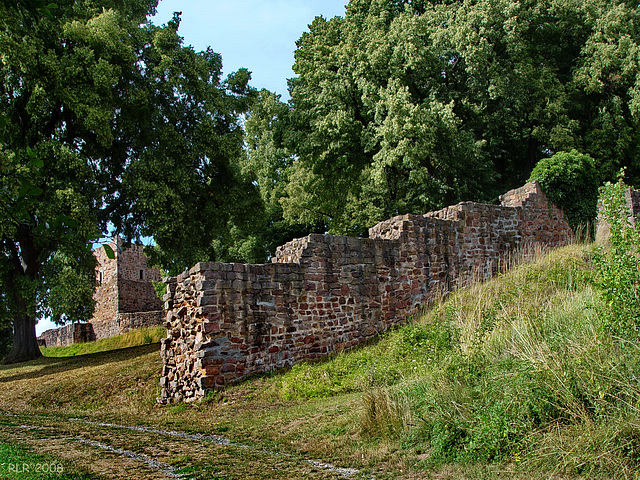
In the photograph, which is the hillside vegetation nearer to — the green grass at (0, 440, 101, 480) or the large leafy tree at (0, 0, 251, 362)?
the green grass at (0, 440, 101, 480)

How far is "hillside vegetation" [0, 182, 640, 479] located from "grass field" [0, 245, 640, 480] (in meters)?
0.02

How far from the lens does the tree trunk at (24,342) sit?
20381mm

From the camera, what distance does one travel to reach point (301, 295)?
12.4m

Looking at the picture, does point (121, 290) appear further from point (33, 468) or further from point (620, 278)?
point (620, 278)

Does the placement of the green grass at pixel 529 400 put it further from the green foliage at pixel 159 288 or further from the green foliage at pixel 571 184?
the green foliage at pixel 159 288

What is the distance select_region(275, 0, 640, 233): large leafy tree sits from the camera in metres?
21.3

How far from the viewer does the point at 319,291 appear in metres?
12.7

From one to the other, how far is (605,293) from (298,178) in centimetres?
2165

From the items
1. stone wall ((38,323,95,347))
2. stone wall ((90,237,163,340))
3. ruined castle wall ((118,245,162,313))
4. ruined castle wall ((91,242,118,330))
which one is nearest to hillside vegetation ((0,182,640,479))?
stone wall ((38,323,95,347))

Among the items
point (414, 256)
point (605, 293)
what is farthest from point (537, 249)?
point (605, 293)

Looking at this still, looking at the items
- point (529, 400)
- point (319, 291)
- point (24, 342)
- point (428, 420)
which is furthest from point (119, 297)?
point (529, 400)

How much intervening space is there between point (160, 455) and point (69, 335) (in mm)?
28134

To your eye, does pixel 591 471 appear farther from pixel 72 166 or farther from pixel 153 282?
pixel 153 282

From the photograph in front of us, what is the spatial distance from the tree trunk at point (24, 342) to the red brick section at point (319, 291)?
1106cm
